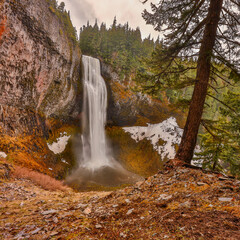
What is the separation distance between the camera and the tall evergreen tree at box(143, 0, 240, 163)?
14.7 feet

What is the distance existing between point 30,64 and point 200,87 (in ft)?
53.2

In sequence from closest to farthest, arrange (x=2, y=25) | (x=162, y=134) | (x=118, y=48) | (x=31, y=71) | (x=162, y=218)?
(x=162, y=218) < (x=2, y=25) < (x=31, y=71) < (x=162, y=134) < (x=118, y=48)

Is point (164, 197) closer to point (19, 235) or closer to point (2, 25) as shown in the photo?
point (19, 235)

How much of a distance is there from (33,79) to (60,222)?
53.3ft

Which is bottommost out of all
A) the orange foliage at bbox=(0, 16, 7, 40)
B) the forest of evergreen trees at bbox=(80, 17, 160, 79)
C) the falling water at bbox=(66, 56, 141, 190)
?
the falling water at bbox=(66, 56, 141, 190)

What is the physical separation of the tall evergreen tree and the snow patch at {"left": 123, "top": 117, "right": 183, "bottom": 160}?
799 inches

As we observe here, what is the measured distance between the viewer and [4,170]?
680cm

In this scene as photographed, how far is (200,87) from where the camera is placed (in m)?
4.61

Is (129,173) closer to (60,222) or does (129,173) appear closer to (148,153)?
(148,153)

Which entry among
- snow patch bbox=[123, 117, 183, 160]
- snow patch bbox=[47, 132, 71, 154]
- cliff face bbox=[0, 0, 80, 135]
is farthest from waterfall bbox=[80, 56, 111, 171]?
snow patch bbox=[123, 117, 183, 160]

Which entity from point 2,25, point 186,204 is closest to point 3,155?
point 2,25

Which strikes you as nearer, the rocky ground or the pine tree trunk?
the rocky ground

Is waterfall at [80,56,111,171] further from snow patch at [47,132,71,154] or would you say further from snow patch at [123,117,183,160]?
snow patch at [123,117,183,160]

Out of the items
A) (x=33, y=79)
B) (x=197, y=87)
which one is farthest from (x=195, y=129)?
(x=33, y=79)
